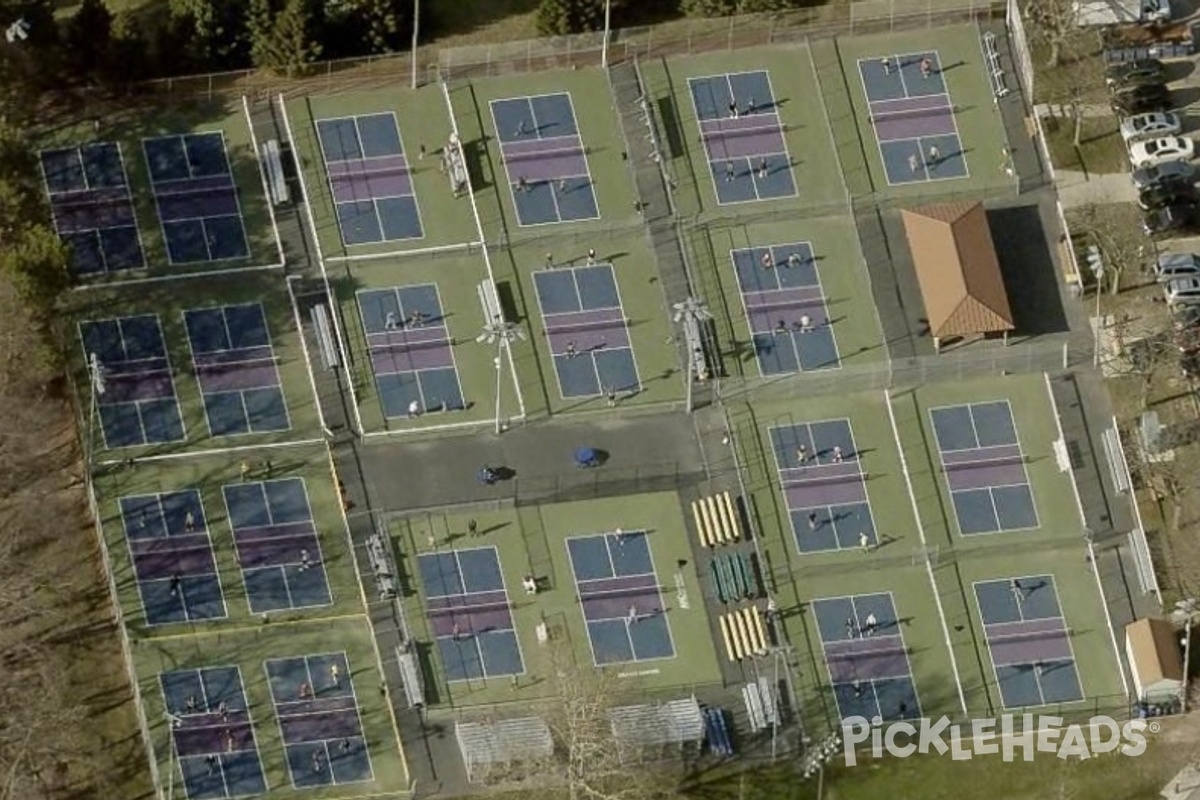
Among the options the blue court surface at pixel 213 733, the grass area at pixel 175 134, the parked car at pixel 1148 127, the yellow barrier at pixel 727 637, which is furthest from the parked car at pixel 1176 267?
the blue court surface at pixel 213 733

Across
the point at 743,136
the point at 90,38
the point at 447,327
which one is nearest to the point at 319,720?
the point at 447,327

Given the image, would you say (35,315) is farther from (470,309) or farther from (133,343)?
(470,309)

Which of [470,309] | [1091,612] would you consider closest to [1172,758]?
[1091,612]

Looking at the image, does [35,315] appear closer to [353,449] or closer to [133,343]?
[133,343]

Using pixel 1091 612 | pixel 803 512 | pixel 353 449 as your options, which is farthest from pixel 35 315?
pixel 1091 612

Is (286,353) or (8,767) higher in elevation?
(286,353)

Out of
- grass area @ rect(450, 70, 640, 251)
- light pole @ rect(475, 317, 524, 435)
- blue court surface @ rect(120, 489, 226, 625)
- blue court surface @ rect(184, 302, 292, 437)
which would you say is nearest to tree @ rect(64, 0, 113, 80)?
blue court surface @ rect(184, 302, 292, 437)

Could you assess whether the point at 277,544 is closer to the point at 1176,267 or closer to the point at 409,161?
the point at 409,161

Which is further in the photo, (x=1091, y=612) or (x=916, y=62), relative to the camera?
(x=916, y=62)

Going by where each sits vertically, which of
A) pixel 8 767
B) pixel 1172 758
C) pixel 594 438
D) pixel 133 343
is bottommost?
pixel 1172 758
